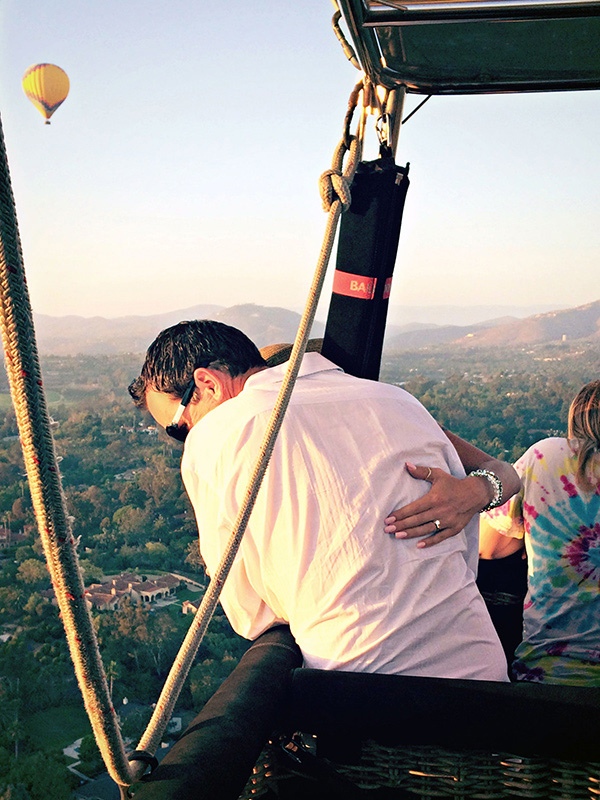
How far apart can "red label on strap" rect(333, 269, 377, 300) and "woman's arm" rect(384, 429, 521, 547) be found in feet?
1.59

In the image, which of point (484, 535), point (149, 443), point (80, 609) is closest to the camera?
point (80, 609)

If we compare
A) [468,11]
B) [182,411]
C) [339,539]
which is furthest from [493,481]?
[468,11]

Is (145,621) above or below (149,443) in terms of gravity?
below

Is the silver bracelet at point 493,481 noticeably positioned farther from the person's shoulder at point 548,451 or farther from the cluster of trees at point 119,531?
the cluster of trees at point 119,531

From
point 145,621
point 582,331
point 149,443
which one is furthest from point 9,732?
point 582,331

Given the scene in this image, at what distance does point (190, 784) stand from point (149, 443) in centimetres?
2771

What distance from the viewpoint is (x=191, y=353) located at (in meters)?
1.13

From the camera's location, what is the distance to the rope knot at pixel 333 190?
1.02 metres

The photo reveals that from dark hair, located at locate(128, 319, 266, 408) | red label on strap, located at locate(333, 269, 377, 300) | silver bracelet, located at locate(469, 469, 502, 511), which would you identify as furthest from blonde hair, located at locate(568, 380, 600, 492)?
dark hair, located at locate(128, 319, 266, 408)

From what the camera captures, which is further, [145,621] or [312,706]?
[145,621]

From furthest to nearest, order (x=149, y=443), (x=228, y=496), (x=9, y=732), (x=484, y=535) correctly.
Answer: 1. (x=149, y=443)
2. (x=9, y=732)
3. (x=484, y=535)
4. (x=228, y=496)

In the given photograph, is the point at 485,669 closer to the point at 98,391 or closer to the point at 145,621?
the point at 145,621

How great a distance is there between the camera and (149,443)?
27.7m

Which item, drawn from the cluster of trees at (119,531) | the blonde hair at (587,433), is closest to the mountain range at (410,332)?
the cluster of trees at (119,531)
